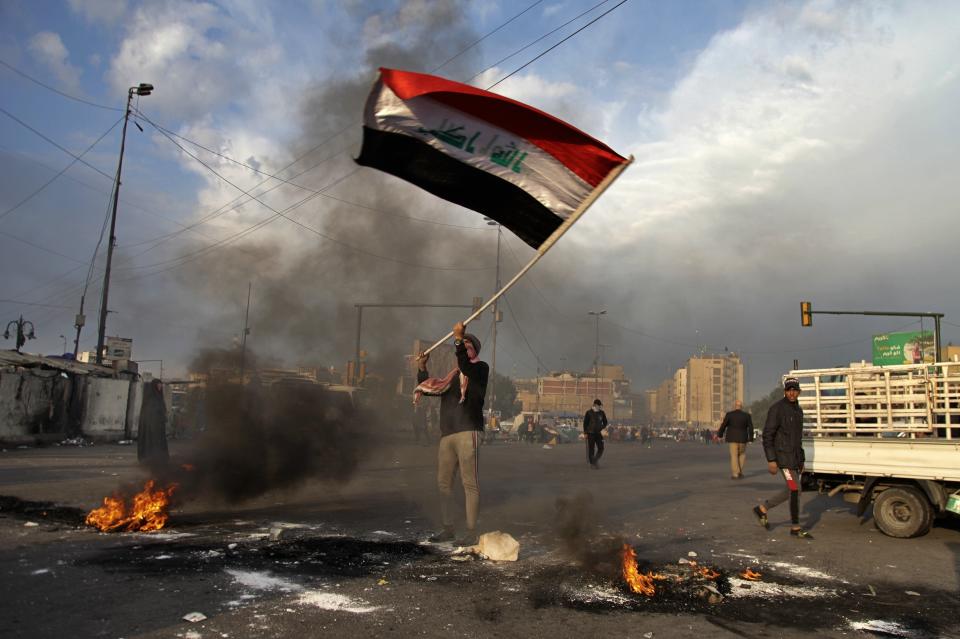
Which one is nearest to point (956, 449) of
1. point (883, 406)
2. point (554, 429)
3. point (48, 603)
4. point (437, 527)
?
point (883, 406)

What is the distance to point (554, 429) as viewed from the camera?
40062 millimetres

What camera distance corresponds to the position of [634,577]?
4.76m

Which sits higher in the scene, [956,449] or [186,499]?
[956,449]

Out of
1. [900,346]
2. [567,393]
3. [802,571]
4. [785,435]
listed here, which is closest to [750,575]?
[802,571]

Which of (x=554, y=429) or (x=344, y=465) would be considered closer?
(x=344, y=465)

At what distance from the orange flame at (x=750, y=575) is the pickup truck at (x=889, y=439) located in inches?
124

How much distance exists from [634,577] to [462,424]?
7.56 feet

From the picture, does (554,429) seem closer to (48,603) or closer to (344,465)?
(344,465)

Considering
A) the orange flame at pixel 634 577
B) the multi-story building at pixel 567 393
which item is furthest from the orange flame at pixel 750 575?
the multi-story building at pixel 567 393

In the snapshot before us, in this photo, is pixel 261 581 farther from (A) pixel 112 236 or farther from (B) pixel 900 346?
(B) pixel 900 346

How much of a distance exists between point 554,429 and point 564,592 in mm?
36038

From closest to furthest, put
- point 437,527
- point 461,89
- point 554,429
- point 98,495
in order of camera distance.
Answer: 1. point 461,89
2. point 437,527
3. point 98,495
4. point 554,429

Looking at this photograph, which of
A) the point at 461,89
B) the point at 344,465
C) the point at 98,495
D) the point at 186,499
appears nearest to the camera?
the point at 461,89

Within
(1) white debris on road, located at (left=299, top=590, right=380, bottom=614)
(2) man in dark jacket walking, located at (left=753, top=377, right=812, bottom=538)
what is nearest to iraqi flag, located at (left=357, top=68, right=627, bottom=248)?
(2) man in dark jacket walking, located at (left=753, top=377, right=812, bottom=538)
